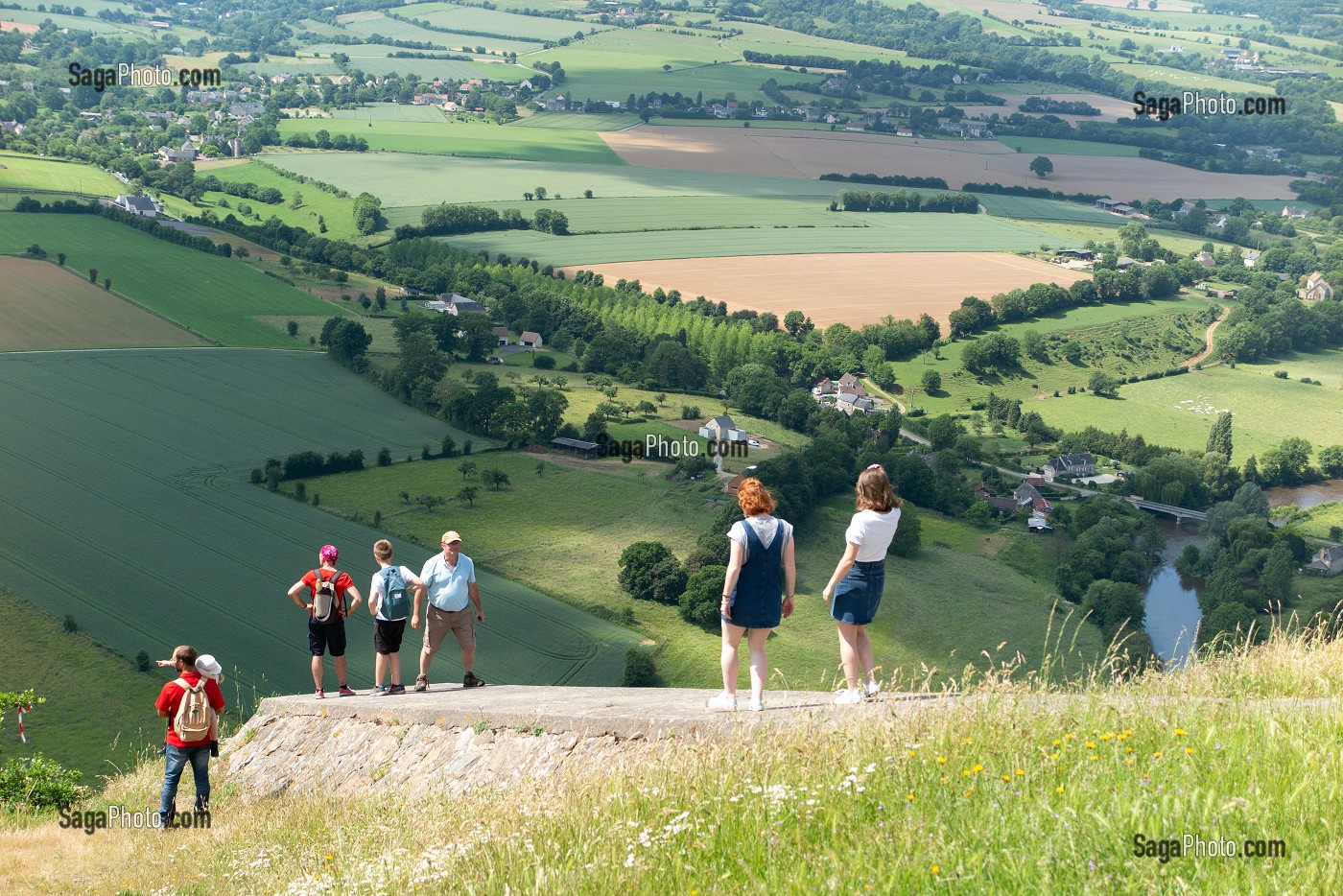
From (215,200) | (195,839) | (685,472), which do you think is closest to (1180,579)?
(685,472)

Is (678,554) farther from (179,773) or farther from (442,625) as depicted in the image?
(179,773)

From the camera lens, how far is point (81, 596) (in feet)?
130

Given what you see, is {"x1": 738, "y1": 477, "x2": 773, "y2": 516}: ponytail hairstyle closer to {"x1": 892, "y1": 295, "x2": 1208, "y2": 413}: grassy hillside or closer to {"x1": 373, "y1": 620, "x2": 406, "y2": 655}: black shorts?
{"x1": 373, "y1": 620, "x2": 406, "y2": 655}: black shorts

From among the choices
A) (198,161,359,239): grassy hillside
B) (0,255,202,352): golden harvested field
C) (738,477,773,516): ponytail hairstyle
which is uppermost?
(738,477,773,516): ponytail hairstyle

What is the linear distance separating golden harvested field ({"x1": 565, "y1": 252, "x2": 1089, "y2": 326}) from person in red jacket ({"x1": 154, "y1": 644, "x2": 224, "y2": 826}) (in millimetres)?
80297

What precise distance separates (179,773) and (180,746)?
1.18 ft

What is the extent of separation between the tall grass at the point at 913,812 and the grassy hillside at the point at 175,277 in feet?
222

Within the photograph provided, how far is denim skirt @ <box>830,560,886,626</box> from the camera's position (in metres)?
10.4

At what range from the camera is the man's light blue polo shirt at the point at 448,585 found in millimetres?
13867

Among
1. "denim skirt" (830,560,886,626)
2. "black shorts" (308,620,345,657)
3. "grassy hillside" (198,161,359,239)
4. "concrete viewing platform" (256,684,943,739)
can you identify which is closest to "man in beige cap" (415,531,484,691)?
"concrete viewing platform" (256,684,943,739)

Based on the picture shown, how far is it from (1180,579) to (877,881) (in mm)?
54505

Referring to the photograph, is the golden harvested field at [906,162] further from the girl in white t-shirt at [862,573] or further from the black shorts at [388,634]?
the girl in white t-shirt at [862,573]

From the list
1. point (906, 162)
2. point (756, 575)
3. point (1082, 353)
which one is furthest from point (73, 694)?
point (906, 162)

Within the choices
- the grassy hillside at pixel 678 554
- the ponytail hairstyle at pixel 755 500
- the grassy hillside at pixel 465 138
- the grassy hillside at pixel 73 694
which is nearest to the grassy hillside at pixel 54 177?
the grassy hillside at pixel 465 138
